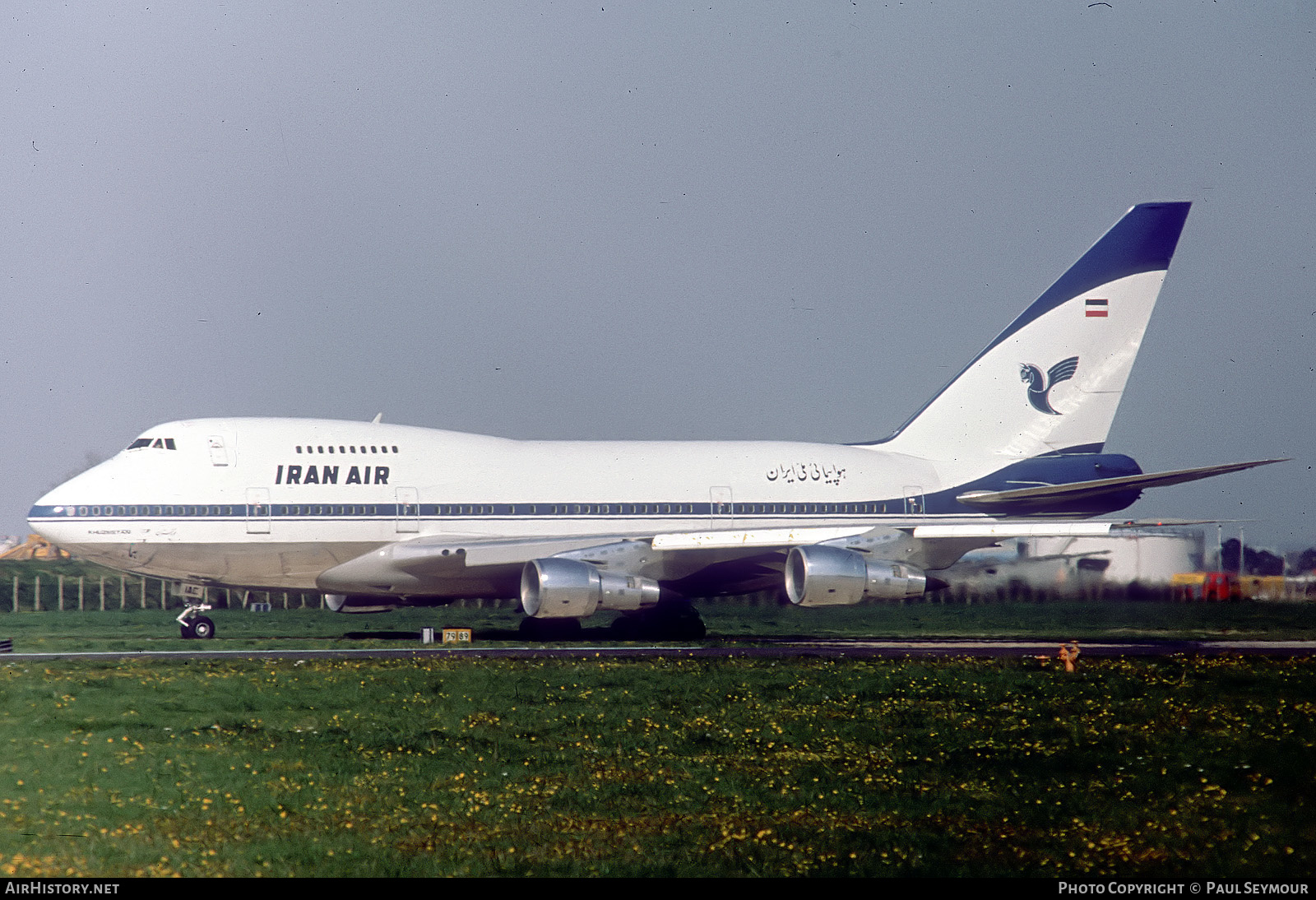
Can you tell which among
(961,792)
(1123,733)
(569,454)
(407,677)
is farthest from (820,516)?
(961,792)

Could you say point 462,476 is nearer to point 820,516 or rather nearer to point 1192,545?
point 820,516

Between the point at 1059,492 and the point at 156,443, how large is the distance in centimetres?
2017

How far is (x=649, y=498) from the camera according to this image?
31266 millimetres

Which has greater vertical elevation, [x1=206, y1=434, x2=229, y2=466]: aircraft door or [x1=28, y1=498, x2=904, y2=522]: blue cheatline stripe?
[x1=206, y1=434, x2=229, y2=466]: aircraft door

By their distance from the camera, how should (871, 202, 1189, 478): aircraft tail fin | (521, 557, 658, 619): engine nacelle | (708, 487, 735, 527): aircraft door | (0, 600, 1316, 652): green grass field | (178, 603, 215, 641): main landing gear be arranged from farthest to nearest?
(871, 202, 1189, 478): aircraft tail fin → (708, 487, 735, 527): aircraft door → (0, 600, 1316, 652): green grass field → (178, 603, 215, 641): main landing gear → (521, 557, 658, 619): engine nacelle

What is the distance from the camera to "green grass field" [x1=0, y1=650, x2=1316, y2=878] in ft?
34.0

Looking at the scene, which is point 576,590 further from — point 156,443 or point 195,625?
point 156,443

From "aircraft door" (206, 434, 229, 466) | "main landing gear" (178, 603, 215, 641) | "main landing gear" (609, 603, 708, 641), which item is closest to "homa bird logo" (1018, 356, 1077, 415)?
"main landing gear" (609, 603, 708, 641)

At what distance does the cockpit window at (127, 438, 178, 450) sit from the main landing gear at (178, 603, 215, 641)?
3.56 m

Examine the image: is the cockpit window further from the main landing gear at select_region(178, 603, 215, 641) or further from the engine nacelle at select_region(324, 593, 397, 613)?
the engine nacelle at select_region(324, 593, 397, 613)

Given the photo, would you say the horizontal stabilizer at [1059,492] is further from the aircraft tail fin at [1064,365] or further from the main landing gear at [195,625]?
the main landing gear at [195,625]

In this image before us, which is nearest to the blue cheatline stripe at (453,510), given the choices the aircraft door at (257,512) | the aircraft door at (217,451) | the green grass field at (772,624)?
the aircraft door at (257,512)

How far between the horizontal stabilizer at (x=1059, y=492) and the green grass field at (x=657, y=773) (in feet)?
36.1

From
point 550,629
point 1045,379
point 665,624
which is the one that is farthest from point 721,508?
point 1045,379
